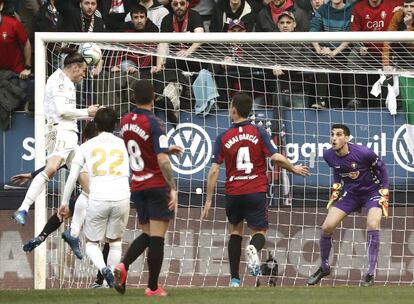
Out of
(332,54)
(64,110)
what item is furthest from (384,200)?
(64,110)

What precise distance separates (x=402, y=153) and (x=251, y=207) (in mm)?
3652

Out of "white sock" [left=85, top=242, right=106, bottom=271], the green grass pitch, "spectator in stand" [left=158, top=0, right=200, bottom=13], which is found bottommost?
the green grass pitch

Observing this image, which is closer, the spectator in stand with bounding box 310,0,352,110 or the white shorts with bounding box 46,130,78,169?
the white shorts with bounding box 46,130,78,169

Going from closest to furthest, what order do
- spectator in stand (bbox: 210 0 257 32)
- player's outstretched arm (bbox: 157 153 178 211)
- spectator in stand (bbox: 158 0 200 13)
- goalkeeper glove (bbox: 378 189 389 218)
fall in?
1. player's outstretched arm (bbox: 157 153 178 211)
2. goalkeeper glove (bbox: 378 189 389 218)
3. spectator in stand (bbox: 210 0 257 32)
4. spectator in stand (bbox: 158 0 200 13)

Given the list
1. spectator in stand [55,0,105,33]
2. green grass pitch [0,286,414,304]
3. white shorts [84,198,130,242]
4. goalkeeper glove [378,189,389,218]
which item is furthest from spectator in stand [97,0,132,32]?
white shorts [84,198,130,242]

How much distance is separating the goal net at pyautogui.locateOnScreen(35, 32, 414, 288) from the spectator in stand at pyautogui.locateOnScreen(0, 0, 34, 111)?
0.44 m

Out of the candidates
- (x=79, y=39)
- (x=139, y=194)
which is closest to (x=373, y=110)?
(x=79, y=39)

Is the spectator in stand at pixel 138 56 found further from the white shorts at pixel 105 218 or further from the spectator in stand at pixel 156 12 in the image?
the white shorts at pixel 105 218

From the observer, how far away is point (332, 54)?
57.9ft

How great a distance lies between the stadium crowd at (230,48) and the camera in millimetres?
17906

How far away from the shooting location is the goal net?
17797mm

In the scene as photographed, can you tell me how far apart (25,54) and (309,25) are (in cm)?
389

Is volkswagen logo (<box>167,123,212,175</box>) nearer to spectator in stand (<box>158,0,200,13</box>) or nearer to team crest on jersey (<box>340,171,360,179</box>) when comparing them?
team crest on jersey (<box>340,171,360,179</box>)

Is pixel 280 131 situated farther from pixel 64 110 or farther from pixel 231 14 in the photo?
pixel 64 110
